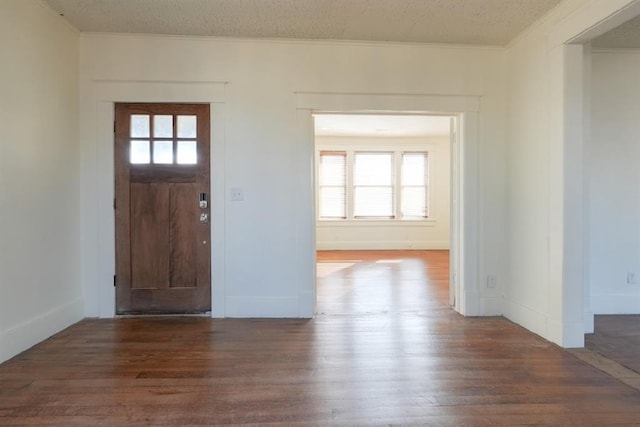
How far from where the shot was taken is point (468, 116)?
392 cm

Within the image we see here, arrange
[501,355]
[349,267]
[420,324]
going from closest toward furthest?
1. [501,355]
2. [420,324]
3. [349,267]

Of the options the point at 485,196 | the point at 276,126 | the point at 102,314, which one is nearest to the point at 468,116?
the point at 485,196

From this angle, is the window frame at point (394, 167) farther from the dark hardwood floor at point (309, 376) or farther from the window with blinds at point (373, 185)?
the dark hardwood floor at point (309, 376)

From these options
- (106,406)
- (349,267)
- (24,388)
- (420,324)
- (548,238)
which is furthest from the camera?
(349,267)

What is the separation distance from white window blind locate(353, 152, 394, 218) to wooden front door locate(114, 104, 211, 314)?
587 centimetres

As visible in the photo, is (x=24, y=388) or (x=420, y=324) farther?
(x=420, y=324)

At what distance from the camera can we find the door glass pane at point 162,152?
386 cm

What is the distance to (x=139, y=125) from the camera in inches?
152

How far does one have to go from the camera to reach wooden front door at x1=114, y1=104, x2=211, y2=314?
385cm

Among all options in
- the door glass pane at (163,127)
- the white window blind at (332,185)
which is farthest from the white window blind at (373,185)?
the door glass pane at (163,127)

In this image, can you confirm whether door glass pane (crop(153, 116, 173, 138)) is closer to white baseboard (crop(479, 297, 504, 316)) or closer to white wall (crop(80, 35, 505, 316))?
white wall (crop(80, 35, 505, 316))

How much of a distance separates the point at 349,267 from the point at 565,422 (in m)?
4.96

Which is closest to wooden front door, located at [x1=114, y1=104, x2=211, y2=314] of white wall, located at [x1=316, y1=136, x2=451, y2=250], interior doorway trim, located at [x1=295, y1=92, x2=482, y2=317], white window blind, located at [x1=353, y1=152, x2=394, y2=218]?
interior doorway trim, located at [x1=295, y1=92, x2=482, y2=317]

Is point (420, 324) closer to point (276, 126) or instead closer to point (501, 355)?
point (501, 355)
